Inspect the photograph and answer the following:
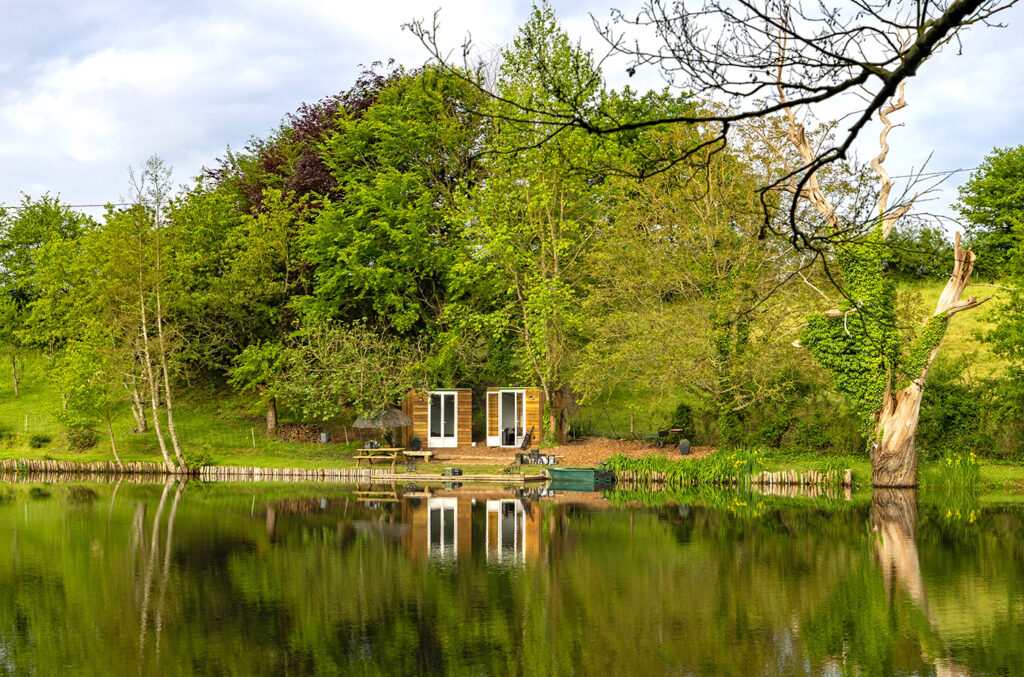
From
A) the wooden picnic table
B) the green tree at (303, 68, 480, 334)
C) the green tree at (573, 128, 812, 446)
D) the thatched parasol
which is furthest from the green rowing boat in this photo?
the green tree at (303, 68, 480, 334)

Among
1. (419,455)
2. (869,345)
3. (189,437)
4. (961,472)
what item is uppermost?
(869,345)

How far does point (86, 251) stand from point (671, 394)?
22.1 meters

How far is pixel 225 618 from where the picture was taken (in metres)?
10.3

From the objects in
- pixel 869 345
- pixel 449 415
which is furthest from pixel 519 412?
pixel 869 345

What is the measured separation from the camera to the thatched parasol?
3085cm

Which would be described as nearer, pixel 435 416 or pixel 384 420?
pixel 384 420

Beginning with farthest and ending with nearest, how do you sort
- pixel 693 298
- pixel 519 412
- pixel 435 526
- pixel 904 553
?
pixel 519 412 → pixel 693 298 → pixel 435 526 → pixel 904 553

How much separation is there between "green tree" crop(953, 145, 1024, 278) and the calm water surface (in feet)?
90.8

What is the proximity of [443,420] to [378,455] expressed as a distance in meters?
4.62

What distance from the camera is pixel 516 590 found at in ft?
38.7

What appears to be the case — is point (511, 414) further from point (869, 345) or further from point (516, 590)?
point (516, 590)

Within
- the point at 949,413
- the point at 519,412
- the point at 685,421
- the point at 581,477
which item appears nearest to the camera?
the point at 949,413

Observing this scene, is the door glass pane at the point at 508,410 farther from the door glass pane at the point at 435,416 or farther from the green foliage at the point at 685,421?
the green foliage at the point at 685,421

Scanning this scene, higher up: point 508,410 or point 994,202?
point 994,202
